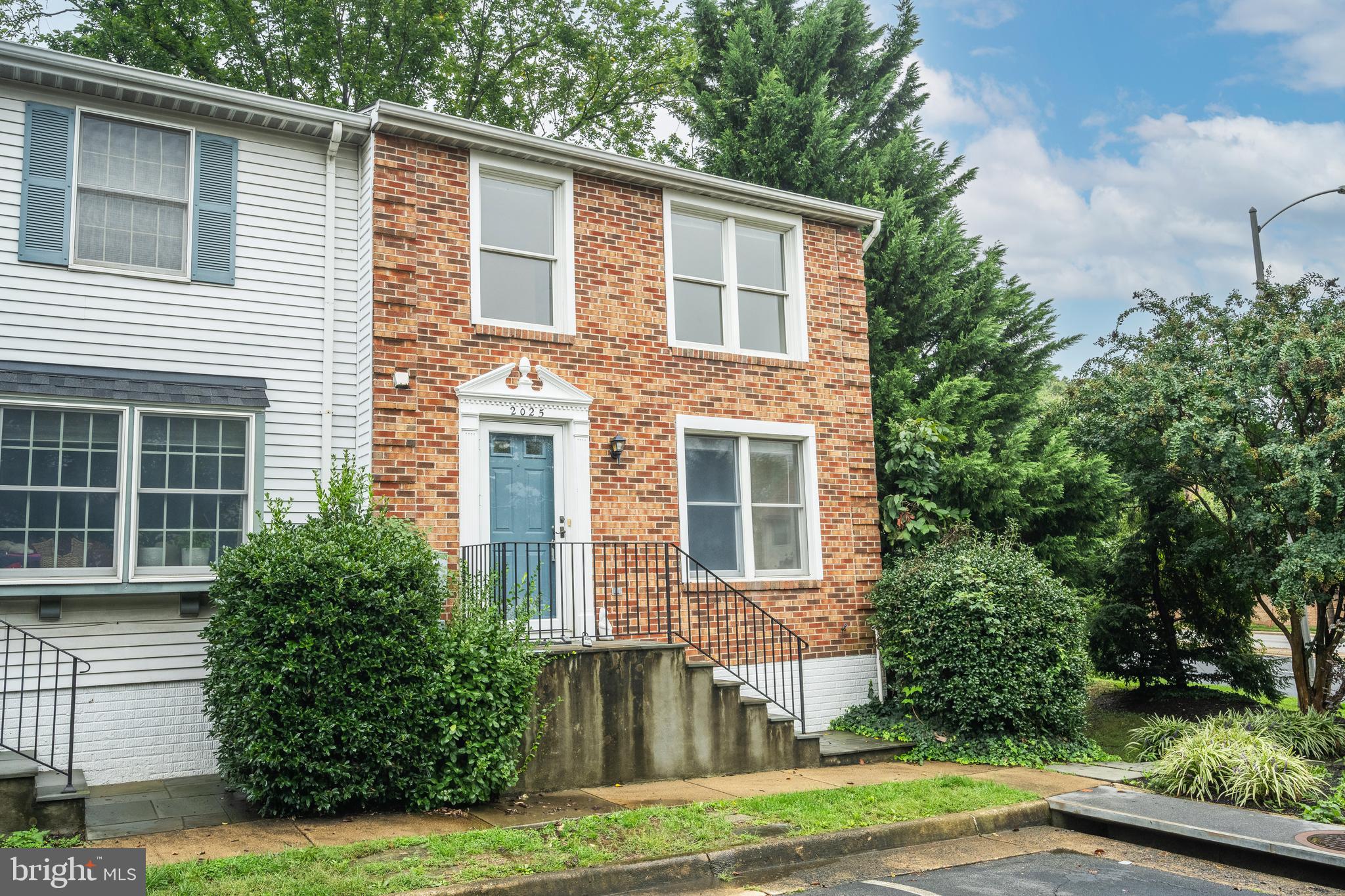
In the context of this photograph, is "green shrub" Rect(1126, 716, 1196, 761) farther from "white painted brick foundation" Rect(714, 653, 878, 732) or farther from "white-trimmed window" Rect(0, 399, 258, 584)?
"white-trimmed window" Rect(0, 399, 258, 584)

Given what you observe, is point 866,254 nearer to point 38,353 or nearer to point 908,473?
point 908,473

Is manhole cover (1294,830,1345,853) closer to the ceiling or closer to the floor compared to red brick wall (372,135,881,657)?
closer to the floor

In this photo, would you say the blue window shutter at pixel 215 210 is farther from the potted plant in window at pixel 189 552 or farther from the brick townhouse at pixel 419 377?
the potted plant in window at pixel 189 552

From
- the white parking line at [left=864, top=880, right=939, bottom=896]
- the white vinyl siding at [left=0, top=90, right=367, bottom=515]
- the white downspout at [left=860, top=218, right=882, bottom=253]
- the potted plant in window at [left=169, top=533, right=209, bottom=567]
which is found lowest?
the white parking line at [left=864, top=880, right=939, bottom=896]

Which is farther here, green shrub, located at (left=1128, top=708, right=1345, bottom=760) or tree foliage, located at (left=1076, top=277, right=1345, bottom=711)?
tree foliage, located at (left=1076, top=277, right=1345, bottom=711)

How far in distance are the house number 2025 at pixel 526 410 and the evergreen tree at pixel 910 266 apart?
15.8 ft

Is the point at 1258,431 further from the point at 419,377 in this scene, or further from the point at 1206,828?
the point at 419,377

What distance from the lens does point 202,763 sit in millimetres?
8562

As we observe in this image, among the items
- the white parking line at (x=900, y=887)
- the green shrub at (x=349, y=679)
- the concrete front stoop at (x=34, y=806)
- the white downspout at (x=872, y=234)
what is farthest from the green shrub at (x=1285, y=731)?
the concrete front stoop at (x=34, y=806)

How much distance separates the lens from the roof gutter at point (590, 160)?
384 inches

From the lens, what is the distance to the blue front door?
9.80 meters

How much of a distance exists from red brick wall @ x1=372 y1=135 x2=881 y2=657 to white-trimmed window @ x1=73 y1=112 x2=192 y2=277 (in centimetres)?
179

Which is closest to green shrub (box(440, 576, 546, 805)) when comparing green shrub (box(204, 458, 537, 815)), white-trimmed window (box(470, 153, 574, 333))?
green shrub (box(204, 458, 537, 815))

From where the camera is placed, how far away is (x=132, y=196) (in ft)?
29.2
